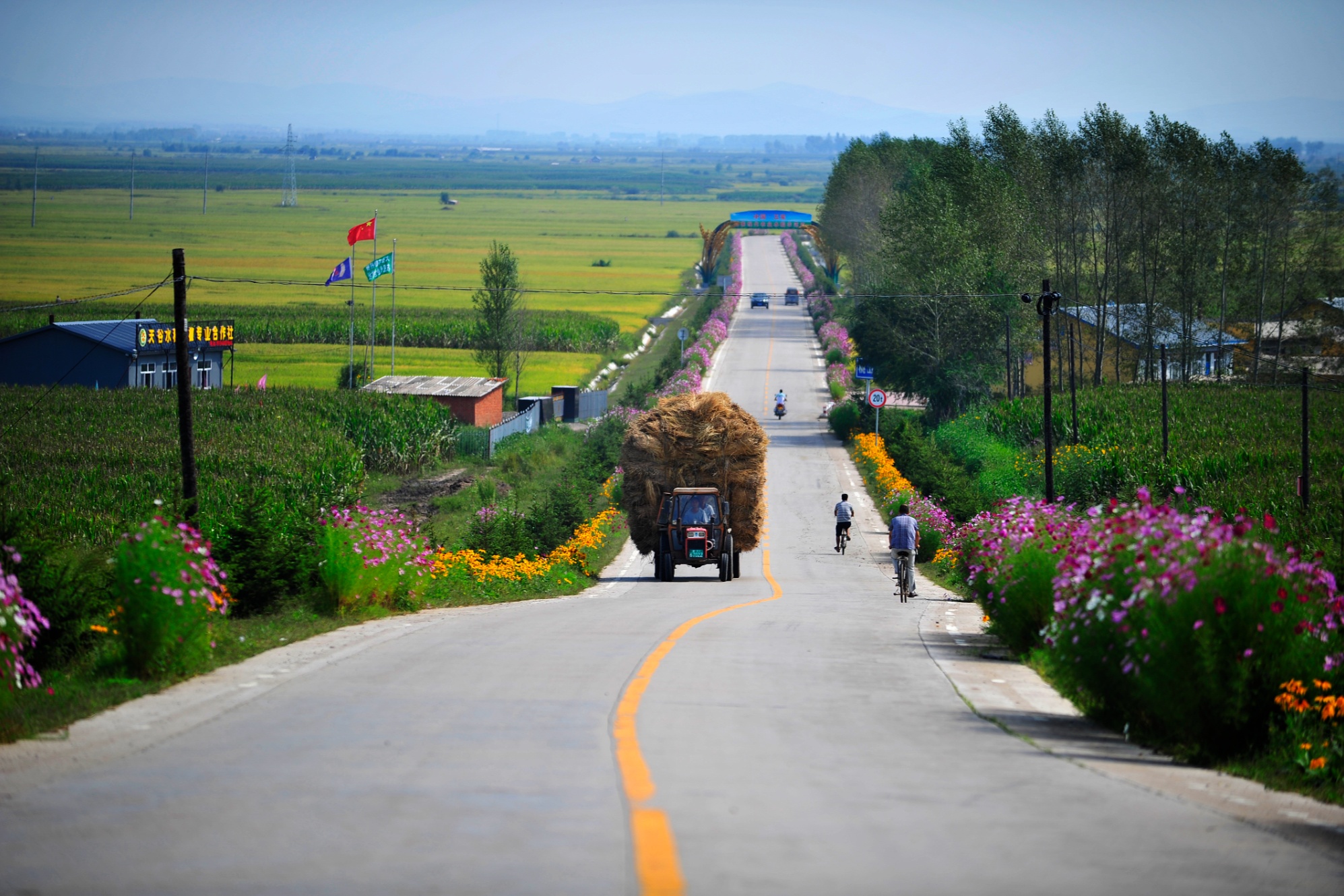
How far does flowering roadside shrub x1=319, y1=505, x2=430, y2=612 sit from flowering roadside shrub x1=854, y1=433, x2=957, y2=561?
12.4 m

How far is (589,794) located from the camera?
21.8 feet

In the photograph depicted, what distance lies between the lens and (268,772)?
23.3ft

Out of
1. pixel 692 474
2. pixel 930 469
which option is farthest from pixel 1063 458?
pixel 692 474

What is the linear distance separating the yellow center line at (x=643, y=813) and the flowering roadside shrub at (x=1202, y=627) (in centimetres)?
371

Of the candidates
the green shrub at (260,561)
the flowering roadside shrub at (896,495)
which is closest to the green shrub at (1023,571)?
the green shrub at (260,561)

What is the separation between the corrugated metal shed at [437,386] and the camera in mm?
51062

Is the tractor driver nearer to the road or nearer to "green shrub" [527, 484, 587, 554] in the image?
"green shrub" [527, 484, 587, 554]

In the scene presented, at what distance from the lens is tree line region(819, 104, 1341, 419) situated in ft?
185

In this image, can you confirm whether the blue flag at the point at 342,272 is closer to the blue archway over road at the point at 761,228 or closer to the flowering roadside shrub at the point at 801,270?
the blue archway over road at the point at 761,228

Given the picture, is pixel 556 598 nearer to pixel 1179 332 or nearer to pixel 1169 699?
pixel 1169 699

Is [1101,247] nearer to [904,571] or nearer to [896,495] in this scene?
[896,495]

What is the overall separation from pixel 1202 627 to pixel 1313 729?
1.37 meters

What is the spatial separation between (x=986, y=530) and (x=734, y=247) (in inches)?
7030

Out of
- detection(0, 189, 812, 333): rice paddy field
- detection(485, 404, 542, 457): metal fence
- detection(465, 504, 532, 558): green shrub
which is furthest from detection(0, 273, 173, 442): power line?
detection(0, 189, 812, 333): rice paddy field
